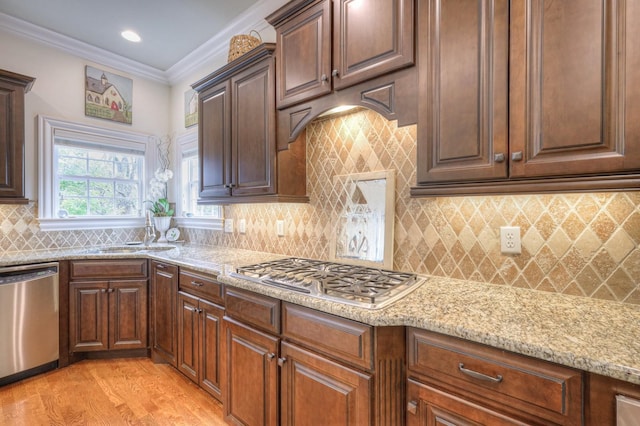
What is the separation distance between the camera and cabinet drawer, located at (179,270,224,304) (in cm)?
205

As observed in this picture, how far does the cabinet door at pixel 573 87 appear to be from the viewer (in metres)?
0.99

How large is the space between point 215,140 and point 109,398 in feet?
6.67

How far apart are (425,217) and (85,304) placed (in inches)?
113

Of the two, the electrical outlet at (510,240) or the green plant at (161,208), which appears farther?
the green plant at (161,208)

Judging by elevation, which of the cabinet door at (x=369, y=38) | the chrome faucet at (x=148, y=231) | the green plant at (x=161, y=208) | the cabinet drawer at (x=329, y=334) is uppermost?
the cabinet door at (x=369, y=38)

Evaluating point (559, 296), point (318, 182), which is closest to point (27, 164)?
point (318, 182)

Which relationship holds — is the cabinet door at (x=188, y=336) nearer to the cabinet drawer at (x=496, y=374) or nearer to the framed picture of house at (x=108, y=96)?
the cabinet drawer at (x=496, y=374)

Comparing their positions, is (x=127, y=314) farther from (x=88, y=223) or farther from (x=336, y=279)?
(x=336, y=279)

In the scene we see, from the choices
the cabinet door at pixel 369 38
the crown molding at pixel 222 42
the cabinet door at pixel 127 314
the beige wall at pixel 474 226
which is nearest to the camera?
the beige wall at pixel 474 226

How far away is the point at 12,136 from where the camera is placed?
256 centimetres

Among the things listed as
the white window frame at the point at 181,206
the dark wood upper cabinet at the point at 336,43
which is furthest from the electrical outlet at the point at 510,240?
the white window frame at the point at 181,206

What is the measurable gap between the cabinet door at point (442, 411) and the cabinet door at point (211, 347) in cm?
128

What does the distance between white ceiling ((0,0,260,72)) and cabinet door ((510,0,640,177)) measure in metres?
2.24

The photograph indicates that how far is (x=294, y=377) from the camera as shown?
59.2 inches
